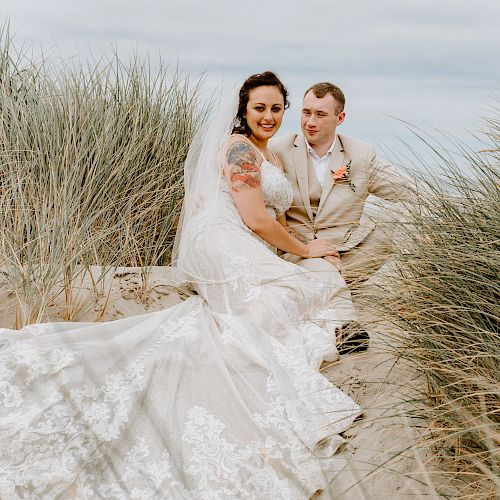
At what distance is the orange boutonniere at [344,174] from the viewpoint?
19.4ft

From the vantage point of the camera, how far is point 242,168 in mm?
5227

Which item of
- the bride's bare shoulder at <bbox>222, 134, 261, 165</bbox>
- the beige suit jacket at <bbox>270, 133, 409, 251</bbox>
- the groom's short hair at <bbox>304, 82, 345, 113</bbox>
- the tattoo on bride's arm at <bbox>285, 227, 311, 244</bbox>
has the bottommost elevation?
the tattoo on bride's arm at <bbox>285, 227, 311, 244</bbox>

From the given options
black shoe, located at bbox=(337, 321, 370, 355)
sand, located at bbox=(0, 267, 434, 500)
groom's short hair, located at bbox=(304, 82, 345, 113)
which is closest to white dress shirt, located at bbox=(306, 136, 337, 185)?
groom's short hair, located at bbox=(304, 82, 345, 113)

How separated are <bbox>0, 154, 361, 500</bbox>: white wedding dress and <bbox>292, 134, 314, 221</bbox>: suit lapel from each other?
4.07 feet

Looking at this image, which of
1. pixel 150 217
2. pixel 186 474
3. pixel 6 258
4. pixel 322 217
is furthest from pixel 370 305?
pixel 150 217

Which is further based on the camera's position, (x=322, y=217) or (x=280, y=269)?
(x=322, y=217)

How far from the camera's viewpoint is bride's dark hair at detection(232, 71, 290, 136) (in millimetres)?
5516

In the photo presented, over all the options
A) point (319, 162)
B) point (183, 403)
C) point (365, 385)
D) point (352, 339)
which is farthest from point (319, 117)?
point (183, 403)

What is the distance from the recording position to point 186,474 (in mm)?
3750

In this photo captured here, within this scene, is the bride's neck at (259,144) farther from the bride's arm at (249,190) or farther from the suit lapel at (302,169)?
the suit lapel at (302,169)

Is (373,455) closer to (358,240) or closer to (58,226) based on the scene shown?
(358,240)

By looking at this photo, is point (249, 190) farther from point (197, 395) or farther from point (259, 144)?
point (197, 395)

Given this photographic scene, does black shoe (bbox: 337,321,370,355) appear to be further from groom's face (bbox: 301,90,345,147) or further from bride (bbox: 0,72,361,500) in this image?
groom's face (bbox: 301,90,345,147)

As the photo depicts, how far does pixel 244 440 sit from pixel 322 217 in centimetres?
239
